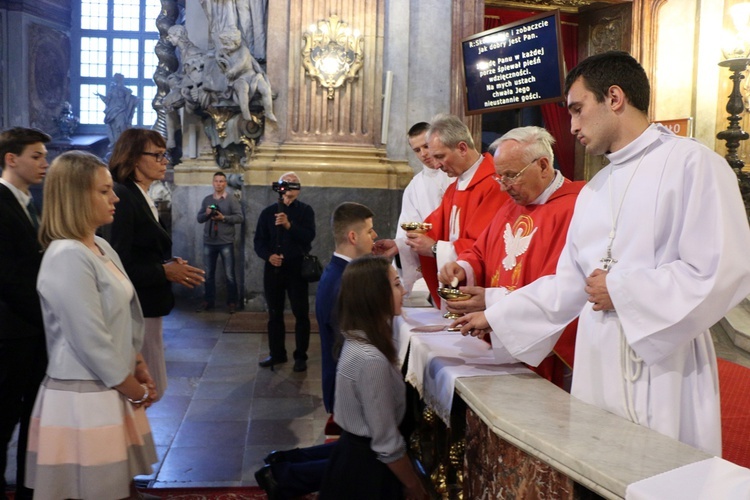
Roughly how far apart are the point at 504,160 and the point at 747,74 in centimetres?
728

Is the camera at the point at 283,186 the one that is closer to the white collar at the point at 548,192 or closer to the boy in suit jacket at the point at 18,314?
the boy in suit jacket at the point at 18,314

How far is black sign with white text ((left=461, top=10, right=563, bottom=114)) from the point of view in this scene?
5.22 meters

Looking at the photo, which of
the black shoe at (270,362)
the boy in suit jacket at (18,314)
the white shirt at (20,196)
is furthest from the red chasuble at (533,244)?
the black shoe at (270,362)

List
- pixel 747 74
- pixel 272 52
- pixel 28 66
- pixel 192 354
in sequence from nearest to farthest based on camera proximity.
→ pixel 192 354 → pixel 272 52 → pixel 747 74 → pixel 28 66

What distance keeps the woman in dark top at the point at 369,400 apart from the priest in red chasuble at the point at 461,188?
120 centimetres

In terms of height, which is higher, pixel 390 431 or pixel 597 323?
pixel 597 323

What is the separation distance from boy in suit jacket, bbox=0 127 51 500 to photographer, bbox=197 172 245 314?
16.7 feet

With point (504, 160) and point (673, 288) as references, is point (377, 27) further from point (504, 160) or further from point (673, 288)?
point (673, 288)

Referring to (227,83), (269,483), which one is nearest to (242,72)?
(227,83)

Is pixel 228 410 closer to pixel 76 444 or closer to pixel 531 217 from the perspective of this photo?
pixel 76 444

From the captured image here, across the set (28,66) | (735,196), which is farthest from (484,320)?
(28,66)

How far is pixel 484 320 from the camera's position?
7.80ft

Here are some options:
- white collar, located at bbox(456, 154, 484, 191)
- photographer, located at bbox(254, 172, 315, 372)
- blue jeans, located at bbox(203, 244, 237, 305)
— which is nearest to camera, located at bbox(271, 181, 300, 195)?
photographer, located at bbox(254, 172, 315, 372)

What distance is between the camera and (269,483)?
3105 mm
